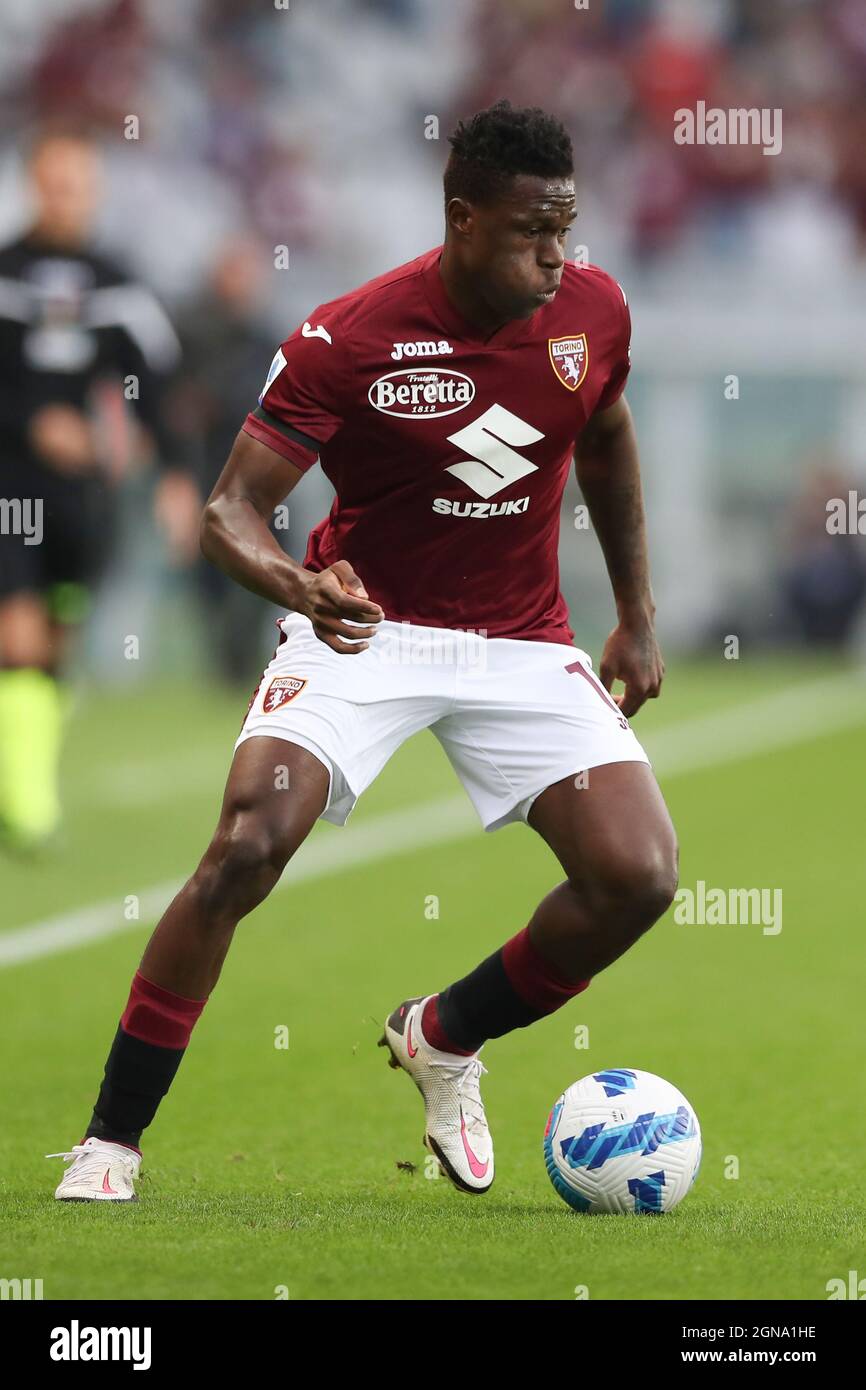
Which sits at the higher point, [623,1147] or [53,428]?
[53,428]

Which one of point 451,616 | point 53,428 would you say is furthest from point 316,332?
point 53,428

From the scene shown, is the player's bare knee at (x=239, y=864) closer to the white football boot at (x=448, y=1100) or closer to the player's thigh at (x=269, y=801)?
the player's thigh at (x=269, y=801)

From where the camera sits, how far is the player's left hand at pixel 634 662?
16.9 feet

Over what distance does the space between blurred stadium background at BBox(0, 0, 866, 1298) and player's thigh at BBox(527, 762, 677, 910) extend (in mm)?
710

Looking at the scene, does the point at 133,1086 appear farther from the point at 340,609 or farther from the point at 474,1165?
the point at 340,609

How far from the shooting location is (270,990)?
7098 millimetres

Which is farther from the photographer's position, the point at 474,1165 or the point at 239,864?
the point at 474,1165

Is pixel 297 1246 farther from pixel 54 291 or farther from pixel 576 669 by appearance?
pixel 54 291

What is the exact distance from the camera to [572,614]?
62.0 ft

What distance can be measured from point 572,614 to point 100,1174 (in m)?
14.7

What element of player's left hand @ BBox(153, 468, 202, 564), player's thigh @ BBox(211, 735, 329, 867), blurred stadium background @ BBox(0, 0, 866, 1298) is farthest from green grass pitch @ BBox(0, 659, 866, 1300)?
player's left hand @ BBox(153, 468, 202, 564)

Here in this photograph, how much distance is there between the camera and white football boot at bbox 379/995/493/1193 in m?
4.66

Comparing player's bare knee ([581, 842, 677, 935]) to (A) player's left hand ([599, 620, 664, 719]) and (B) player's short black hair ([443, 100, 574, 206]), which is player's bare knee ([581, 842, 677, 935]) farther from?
(B) player's short black hair ([443, 100, 574, 206])

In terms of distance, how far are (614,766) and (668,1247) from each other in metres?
1.12
